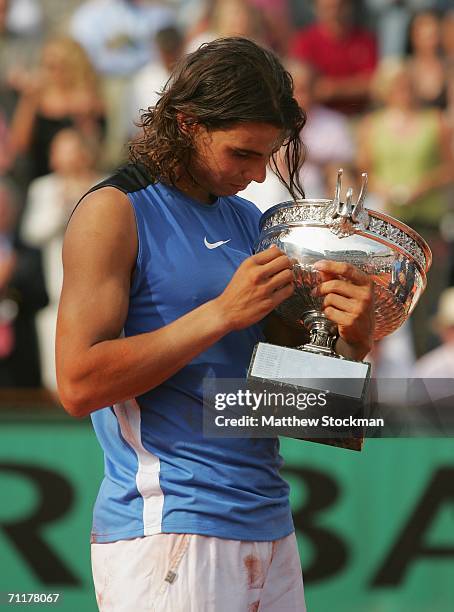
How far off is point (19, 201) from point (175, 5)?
1.58m

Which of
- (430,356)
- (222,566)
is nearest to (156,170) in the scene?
(222,566)

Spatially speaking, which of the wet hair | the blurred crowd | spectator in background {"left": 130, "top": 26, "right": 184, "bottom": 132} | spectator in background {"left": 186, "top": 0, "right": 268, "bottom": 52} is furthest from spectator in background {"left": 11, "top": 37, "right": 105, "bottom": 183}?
the wet hair

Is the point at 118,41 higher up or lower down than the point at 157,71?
higher up

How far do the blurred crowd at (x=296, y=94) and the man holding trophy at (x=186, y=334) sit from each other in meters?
3.31

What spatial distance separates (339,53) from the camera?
6477mm

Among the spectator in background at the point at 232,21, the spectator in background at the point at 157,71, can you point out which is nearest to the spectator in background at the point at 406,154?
the spectator in background at the point at 232,21

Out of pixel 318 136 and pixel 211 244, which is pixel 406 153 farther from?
pixel 211 244

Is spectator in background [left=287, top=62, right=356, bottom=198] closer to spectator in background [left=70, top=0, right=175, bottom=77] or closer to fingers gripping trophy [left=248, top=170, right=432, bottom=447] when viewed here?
spectator in background [left=70, top=0, right=175, bottom=77]

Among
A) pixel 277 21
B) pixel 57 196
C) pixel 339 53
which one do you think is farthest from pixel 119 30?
pixel 339 53

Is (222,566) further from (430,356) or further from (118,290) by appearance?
(430,356)

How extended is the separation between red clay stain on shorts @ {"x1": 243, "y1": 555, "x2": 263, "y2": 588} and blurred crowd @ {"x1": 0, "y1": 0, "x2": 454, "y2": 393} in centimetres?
344

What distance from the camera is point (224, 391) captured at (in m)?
2.28

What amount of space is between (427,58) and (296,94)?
0.95m

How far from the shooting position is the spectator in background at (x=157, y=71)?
20.5ft
